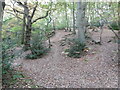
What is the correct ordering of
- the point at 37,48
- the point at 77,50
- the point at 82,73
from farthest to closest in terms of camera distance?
1. the point at 37,48
2. the point at 77,50
3. the point at 82,73

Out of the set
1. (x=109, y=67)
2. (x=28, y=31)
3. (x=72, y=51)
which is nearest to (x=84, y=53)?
(x=72, y=51)

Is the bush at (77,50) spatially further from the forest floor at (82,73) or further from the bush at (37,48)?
the bush at (37,48)

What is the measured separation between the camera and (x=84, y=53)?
6.52m

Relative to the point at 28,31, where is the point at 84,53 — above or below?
below

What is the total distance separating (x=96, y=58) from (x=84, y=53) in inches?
35.8

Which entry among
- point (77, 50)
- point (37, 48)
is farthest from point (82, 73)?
point (37, 48)

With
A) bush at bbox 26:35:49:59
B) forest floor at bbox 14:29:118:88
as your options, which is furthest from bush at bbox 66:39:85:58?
bush at bbox 26:35:49:59

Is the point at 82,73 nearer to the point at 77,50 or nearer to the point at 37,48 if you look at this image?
the point at 77,50

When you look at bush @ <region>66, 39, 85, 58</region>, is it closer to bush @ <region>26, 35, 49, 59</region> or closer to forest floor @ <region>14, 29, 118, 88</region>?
forest floor @ <region>14, 29, 118, 88</region>

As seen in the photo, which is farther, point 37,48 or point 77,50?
point 37,48

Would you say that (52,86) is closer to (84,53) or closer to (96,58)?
(96,58)

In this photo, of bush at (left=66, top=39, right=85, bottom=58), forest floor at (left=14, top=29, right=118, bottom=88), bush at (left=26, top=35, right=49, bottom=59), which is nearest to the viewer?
forest floor at (left=14, top=29, right=118, bottom=88)

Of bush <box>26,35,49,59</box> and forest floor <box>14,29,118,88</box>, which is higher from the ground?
bush <box>26,35,49,59</box>

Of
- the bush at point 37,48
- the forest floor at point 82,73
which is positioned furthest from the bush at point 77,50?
the bush at point 37,48
